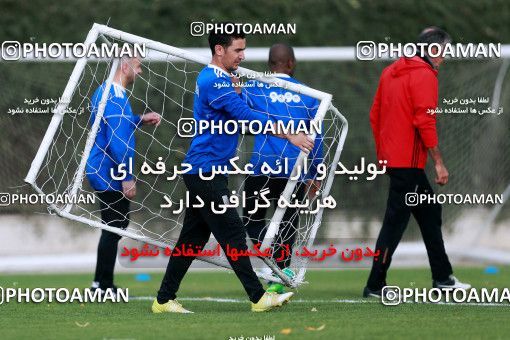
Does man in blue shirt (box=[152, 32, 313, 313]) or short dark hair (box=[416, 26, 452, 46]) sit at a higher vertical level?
short dark hair (box=[416, 26, 452, 46])

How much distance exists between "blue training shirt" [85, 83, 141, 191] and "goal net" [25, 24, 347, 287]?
0.06 meters

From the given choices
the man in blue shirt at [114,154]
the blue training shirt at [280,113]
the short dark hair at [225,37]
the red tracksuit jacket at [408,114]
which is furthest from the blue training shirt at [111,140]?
the red tracksuit jacket at [408,114]

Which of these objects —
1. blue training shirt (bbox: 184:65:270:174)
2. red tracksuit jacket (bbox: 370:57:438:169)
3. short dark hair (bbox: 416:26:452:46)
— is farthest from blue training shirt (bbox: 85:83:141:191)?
short dark hair (bbox: 416:26:452:46)

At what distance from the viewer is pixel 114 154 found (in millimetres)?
8102

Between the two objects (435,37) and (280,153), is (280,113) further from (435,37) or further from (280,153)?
(435,37)

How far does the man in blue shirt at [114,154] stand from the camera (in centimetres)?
811

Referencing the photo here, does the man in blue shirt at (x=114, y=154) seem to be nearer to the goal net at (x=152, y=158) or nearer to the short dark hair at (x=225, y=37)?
the goal net at (x=152, y=158)

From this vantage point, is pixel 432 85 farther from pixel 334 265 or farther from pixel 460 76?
pixel 460 76

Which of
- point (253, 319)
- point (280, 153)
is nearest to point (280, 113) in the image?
point (280, 153)

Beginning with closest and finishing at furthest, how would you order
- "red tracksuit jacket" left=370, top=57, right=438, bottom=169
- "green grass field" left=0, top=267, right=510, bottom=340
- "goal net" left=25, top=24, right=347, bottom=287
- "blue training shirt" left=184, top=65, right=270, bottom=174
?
"green grass field" left=0, top=267, right=510, bottom=340 → "blue training shirt" left=184, top=65, right=270, bottom=174 → "goal net" left=25, top=24, right=347, bottom=287 → "red tracksuit jacket" left=370, top=57, right=438, bottom=169

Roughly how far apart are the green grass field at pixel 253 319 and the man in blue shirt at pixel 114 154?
59 cm

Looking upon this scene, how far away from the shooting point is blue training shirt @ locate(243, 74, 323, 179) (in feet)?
27.0

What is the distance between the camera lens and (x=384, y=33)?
1455cm

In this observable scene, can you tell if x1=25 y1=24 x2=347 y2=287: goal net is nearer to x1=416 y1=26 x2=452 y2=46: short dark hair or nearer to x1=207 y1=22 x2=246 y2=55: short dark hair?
x1=207 y1=22 x2=246 y2=55: short dark hair
